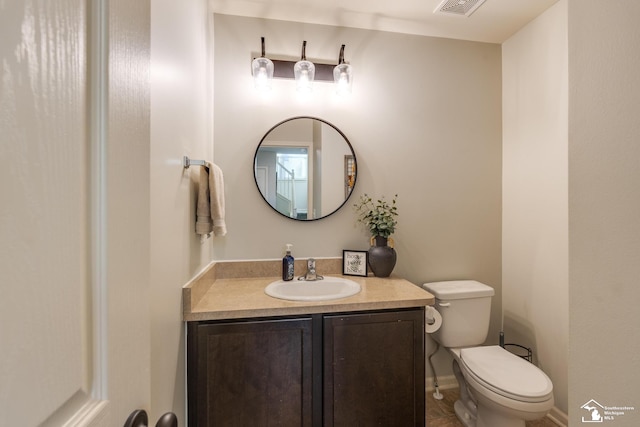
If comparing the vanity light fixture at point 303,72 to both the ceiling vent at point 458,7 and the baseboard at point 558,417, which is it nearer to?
the ceiling vent at point 458,7

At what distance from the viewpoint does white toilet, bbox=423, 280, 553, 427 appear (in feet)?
4.11

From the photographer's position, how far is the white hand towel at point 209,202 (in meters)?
1.29

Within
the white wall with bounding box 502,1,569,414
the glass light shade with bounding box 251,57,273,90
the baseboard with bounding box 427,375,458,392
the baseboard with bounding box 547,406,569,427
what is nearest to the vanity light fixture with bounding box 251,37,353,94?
the glass light shade with bounding box 251,57,273,90

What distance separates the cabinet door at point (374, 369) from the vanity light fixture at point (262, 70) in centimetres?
149

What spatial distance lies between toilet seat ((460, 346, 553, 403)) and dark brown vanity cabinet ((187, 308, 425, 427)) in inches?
14.0

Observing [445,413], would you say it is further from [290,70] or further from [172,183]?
[290,70]

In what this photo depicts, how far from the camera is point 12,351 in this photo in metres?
0.24

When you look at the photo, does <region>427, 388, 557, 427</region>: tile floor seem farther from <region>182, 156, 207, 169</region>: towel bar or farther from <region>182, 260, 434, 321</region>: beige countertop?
<region>182, 156, 207, 169</region>: towel bar

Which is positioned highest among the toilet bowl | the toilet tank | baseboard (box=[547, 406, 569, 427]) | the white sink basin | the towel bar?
the towel bar

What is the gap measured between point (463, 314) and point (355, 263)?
2.51ft

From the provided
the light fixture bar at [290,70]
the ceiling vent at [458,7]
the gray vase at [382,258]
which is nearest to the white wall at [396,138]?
the light fixture bar at [290,70]

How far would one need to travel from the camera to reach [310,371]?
1.23m

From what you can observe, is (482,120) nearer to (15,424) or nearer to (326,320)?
(326,320)

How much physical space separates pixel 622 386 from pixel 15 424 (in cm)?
94
